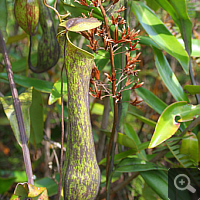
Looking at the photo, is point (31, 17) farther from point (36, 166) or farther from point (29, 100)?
point (36, 166)

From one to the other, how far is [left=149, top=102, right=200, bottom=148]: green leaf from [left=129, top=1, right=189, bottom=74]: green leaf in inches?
3.7

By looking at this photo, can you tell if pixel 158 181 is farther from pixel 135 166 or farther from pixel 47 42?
pixel 47 42

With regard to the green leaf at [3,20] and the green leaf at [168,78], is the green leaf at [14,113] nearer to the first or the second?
the green leaf at [3,20]

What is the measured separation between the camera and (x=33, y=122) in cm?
68

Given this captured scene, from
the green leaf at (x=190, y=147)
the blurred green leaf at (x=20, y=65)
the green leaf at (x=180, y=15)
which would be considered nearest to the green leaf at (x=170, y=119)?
the green leaf at (x=190, y=147)

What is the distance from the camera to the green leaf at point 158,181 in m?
0.58

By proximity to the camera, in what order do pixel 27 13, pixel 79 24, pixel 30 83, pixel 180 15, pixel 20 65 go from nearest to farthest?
pixel 79 24
pixel 27 13
pixel 180 15
pixel 30 83
pixel 20 65

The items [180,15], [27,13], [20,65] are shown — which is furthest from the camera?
[20,65]

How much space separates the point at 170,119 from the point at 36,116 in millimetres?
413

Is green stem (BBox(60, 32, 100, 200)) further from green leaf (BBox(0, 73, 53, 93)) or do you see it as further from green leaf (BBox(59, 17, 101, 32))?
green leaf (BBox(0, 73, 53, 93))

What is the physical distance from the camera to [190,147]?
56 cm

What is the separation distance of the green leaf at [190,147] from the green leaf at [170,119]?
7 cm

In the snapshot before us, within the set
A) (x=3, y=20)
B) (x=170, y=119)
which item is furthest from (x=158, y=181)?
(x=3, y=20)

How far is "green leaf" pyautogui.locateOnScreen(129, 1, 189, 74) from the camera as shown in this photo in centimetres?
54
